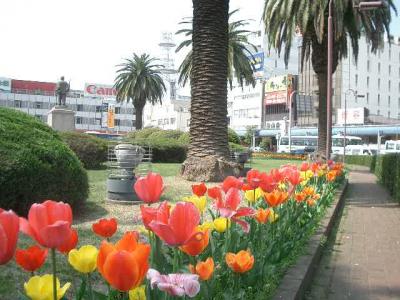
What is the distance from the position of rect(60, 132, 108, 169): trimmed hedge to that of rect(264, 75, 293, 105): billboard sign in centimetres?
8554

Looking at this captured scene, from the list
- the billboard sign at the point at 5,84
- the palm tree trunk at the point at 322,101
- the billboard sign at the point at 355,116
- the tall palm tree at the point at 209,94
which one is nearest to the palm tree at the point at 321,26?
the palm tree trunk at the point at 322,101

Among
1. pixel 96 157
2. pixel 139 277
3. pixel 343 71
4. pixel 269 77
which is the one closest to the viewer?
pixel 139 277

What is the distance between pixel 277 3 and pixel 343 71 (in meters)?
86.3

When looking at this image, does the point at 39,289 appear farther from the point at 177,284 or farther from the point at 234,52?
the point at 234,52

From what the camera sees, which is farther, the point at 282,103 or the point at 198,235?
the point at 282,103

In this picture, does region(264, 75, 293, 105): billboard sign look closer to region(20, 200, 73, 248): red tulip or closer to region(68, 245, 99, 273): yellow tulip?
region(68, 245, 99, 273): yellow tulip

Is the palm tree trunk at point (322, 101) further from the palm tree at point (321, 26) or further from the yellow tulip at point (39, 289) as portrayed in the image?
the yellow tulip at point (39, 289)

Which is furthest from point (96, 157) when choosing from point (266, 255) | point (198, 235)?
point (198, 235)

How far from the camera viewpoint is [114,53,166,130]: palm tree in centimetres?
5866

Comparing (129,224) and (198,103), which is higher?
(198,103)

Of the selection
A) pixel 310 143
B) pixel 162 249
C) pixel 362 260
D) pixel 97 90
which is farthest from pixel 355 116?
pixel 162 249

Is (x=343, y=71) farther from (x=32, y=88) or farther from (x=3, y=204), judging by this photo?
(x=3, y=204)

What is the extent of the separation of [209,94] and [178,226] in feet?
37.6

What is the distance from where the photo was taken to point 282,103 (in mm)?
106750
